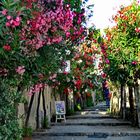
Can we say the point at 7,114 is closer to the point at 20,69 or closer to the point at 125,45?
the point at 20,69

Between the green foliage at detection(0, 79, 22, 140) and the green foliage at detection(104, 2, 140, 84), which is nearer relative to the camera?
the green foliage at detection(0, 79, 22, 140)

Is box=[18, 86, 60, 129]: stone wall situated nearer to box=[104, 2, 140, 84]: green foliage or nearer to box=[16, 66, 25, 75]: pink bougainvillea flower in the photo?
box=[104, 2, 140, 84]: green foliage

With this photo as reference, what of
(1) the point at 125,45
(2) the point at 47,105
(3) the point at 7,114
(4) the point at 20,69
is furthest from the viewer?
(2) the point at 47,105

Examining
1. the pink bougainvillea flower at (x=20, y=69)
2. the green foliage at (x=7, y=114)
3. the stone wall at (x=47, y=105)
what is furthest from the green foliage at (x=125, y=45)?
the pink bougainvillea flower at (x=20, y=69)

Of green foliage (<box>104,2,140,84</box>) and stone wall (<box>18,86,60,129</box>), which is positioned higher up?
green foliage (<box>104,2,140,84</box>)

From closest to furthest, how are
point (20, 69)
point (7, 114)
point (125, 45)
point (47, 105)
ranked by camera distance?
point (20, 69), point (7, 114), point (125, 45), point (47, 105)

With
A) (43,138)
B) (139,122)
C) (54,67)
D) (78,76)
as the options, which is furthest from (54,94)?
(54,67)

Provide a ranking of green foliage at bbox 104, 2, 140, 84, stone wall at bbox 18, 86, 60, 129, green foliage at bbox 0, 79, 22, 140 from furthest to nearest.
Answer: stone wall at bbox 18, 86, 60, 129 < green foliage at bbox 104, 2, 140, 84 < green foliage at bbox 0, 79, 22, 140

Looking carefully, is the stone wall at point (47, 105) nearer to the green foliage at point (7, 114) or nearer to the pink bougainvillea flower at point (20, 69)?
the green foliage at point (7, 114)

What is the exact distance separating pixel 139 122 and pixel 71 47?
30.6 feet

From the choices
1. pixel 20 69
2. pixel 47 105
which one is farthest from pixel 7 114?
pixel 47 105

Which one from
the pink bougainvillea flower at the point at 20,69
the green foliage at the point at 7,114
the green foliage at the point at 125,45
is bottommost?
the green foliage at the point at 7,114

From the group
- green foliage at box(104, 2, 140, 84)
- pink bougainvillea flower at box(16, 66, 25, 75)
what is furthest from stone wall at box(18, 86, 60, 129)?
pink bougainvillea flower at box(16, 66, 25, 75)

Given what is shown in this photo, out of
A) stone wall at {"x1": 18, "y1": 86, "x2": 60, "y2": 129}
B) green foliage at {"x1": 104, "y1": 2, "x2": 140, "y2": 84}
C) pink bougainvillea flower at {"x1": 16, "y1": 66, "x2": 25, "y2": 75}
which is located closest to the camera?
pink bougainvillea flower at {"x1": 16, "y1": 66, "x2": 25, "y2": 75}
